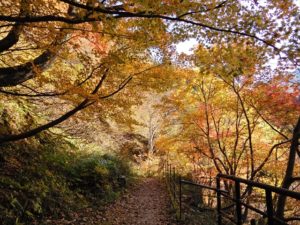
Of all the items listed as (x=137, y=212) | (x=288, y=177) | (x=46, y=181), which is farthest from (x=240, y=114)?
(x=46, y=181)

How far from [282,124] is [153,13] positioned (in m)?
9.11

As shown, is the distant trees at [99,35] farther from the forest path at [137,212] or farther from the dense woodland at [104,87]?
the forest path at [137,212]

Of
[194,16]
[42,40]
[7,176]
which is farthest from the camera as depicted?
[7,176]

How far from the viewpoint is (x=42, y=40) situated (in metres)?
6.61

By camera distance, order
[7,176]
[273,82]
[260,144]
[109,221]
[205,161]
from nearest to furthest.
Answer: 1. [7,176]
2. [109,221]
3. [273,82]
4. [260,144]
5. [205,161]

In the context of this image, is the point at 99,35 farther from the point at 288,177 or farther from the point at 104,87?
the point at 288,177

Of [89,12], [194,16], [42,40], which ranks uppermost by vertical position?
[42,40]

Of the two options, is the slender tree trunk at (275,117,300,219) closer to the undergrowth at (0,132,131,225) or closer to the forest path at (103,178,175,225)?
the forest path at (103,178,175,225)

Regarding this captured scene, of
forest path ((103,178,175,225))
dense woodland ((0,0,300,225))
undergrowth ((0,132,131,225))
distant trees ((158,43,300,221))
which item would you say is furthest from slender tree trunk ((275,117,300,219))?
undergrowth ((0,132,131,225))

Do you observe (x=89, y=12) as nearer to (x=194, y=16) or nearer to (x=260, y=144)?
(x=194, y=16)

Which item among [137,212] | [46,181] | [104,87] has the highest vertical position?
[104,87]

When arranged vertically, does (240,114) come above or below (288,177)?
above

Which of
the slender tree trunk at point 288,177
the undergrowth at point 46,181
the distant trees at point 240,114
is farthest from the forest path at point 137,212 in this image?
the distant trees at point 240,114

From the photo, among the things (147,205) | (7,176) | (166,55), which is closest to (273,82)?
(166,55)
